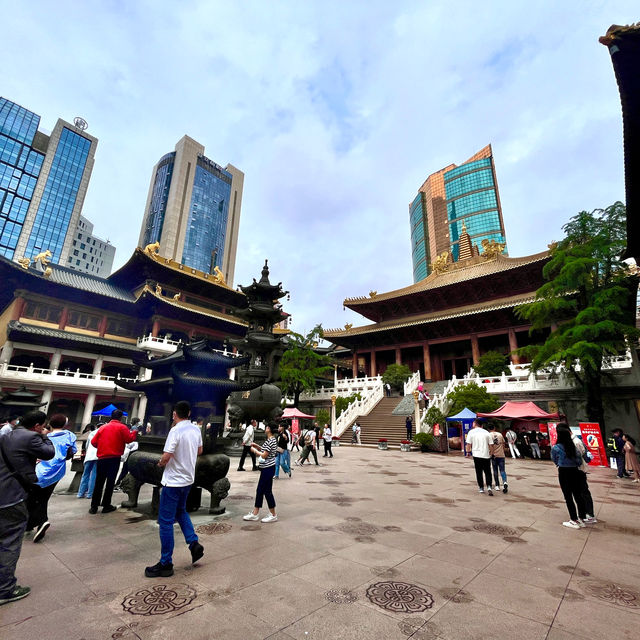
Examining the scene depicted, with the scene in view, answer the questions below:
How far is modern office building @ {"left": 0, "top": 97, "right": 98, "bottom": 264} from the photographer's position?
228 ft

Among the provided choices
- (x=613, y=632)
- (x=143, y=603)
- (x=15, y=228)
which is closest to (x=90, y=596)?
(x=143, y=603)

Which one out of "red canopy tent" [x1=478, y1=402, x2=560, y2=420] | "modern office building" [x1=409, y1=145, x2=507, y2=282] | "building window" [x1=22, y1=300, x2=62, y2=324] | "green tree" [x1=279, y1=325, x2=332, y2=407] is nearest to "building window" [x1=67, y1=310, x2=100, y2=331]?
"building window" [x1=22, y1=300, x2=62, y2=324]

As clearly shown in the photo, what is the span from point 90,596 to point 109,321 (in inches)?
1179

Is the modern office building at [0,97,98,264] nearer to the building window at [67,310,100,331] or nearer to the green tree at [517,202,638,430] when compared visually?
the building window at [67,310,100,331]

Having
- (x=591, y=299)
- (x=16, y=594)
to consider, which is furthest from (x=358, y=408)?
(x=16, y=594)

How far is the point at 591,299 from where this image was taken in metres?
16.5

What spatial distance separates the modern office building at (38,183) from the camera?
228 ft

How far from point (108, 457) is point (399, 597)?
5.01 metres

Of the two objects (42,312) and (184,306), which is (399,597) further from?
(42,312)

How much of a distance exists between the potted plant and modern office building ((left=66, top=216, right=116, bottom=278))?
10050cm

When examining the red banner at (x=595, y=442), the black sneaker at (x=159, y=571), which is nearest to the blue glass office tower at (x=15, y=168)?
the black sneaker at (x=159, y=571)

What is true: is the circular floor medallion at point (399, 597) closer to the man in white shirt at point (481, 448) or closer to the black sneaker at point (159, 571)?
the black sneaker at point (159, 571)

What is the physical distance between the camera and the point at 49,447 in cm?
329

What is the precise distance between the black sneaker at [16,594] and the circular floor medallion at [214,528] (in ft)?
6.81
